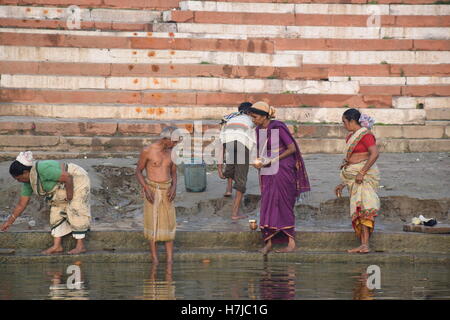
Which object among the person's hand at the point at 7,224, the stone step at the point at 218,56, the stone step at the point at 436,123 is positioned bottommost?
the person's hand at the point at 7,224

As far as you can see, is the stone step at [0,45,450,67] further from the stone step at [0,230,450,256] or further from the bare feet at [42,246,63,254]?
the bare feet at [42,246,63,254]

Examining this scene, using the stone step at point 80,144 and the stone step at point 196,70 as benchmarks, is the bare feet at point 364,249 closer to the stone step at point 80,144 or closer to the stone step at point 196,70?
the stone step at point 80,144

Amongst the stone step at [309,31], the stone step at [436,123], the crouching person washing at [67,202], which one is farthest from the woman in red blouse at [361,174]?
the stone step at [309,31]

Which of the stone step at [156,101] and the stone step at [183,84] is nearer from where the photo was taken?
the stone step at [156,101]

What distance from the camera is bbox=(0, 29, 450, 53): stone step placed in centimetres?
1438

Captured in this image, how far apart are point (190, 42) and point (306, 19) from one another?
2.18 meters

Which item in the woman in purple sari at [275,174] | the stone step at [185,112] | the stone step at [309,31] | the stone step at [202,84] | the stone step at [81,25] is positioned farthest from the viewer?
the stone step at [309,31]

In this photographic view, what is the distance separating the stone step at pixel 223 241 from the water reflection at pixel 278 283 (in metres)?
0.64

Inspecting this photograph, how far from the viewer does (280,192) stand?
370 inches

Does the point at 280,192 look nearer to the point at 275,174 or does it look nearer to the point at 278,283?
the point at 275,174

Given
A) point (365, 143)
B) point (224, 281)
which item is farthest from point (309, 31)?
point (224, 281)

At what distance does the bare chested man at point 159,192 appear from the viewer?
904cm

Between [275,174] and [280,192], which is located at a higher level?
[275,174]

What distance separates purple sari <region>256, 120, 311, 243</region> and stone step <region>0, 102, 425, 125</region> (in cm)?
429
